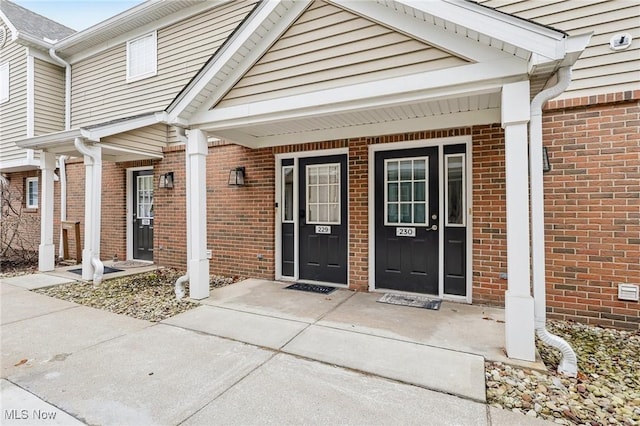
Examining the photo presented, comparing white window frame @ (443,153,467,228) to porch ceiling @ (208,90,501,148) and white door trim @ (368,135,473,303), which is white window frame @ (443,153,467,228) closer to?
white door trim @ (368,135,473,303)

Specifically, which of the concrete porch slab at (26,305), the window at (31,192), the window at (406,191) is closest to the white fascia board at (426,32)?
the window at (406,191)

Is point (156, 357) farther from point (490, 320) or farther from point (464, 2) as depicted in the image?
point (464, 2)

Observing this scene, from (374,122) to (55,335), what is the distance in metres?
4.67

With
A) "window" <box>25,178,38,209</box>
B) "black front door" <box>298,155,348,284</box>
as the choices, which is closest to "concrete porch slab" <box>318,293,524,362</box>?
"black front door" <box>298,155,348,284</box>

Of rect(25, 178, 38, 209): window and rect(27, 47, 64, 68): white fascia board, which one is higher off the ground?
rect(27, 47, 64, 68): white fascia board

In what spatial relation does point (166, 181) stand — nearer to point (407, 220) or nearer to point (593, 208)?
point (407, 220)

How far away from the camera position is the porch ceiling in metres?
3.69

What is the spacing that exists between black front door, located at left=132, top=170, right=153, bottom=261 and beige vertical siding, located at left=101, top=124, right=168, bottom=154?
3.38ft

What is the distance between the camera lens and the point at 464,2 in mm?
2801

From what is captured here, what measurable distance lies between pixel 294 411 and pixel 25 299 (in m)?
5.01

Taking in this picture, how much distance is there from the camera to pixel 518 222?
2.83 metres

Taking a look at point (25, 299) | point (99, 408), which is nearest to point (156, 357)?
point (99, 408)

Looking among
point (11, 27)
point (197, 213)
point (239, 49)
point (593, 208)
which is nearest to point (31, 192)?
point (11, 27)

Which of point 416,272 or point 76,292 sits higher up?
point 416,272
